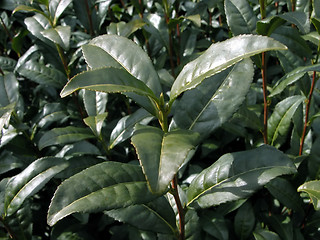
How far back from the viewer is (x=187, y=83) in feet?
3.35

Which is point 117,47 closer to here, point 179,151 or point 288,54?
point 179,151

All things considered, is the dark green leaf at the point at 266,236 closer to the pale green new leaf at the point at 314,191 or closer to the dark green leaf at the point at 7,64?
the pale green new leaf at the point at 314,191

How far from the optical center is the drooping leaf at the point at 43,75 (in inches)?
79.2

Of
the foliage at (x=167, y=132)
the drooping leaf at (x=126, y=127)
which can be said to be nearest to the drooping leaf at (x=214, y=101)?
the foliage at (x=167, y=132)

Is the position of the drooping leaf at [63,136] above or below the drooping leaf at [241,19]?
below

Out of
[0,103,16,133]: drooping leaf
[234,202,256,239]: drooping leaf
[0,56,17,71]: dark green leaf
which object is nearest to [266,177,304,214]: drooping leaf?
[234,202,256,239]: drooping leaf

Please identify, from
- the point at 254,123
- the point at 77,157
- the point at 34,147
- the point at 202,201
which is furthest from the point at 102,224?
the point at 254,123

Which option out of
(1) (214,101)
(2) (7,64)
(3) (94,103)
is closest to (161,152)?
(1) (214,101)

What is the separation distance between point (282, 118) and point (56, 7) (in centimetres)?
133

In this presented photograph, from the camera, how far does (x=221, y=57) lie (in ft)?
3.24

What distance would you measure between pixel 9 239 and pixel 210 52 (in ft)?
4.23

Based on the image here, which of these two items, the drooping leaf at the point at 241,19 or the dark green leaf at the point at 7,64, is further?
the dark green leaf at the point at 7,64

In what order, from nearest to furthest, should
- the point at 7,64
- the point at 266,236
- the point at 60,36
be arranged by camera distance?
the point at 266,236 → the point at 60,36 → the point at 7,64

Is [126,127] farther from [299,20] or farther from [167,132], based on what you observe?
[299,20]
